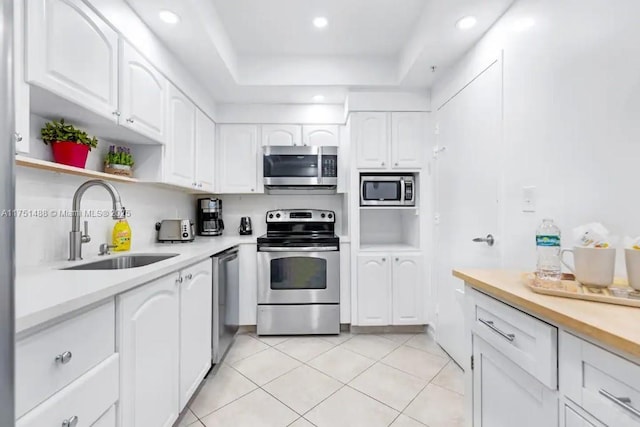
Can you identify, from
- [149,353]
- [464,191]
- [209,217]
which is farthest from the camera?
[209,217]

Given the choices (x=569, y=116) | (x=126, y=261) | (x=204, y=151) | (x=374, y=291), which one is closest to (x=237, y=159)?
(x=204, y=151)

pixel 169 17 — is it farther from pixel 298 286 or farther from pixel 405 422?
pixel 405 422

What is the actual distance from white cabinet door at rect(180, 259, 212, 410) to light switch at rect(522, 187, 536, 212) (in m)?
1.86

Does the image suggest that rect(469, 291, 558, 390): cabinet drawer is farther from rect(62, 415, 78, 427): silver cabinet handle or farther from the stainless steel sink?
the stainless steel sink

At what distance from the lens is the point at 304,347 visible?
2.40 meters

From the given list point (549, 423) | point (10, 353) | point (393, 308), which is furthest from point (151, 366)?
point (393, 308)

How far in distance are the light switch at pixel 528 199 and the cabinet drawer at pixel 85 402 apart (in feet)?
6.32

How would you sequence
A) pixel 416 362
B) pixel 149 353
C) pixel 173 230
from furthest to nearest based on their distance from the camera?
pixel 173 230 < pixel 416 362 < pixel 149 353

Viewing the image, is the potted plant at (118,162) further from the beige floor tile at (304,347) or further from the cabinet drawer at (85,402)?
the beige floor tile at (304,347)

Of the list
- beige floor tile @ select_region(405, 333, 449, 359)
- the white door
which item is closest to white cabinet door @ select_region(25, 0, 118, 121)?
the white door

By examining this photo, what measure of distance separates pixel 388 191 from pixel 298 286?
1.24m

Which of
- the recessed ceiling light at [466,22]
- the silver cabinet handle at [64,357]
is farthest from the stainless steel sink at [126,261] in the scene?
the recessed ceiling light at [466,22]

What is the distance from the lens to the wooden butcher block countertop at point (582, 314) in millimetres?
570

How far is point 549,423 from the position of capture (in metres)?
0.76
